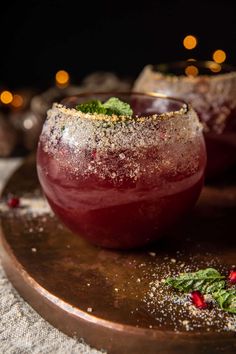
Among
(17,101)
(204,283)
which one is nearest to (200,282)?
(204,283)

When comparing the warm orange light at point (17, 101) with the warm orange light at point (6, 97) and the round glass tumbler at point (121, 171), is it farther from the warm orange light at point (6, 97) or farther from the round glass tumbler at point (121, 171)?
the round glass tumbler at point (121, 171)

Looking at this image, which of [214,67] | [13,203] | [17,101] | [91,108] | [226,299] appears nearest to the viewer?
[226,299]

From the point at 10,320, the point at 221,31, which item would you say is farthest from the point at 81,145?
the point at 221,31

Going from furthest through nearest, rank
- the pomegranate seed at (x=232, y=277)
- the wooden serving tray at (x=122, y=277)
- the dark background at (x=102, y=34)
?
the dark background at (x=102, y=34) → the pomegranate seed at (x=232, y=277) → the wooden serving tray at (x=122, y=277)

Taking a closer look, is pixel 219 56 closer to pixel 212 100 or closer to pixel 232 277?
pixel 212 100

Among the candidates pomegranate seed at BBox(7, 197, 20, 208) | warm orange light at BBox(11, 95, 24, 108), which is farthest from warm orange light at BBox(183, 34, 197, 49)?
pomegranate seed at BBox(7, 197, 20, 208)

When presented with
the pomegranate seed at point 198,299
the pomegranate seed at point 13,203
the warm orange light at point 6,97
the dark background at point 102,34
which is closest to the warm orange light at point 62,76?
the dark background at point 102,34

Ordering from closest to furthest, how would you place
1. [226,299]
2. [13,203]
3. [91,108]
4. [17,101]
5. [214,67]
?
[226,299]
[91,108]
[13,203]
[214,67]
[17,101]
